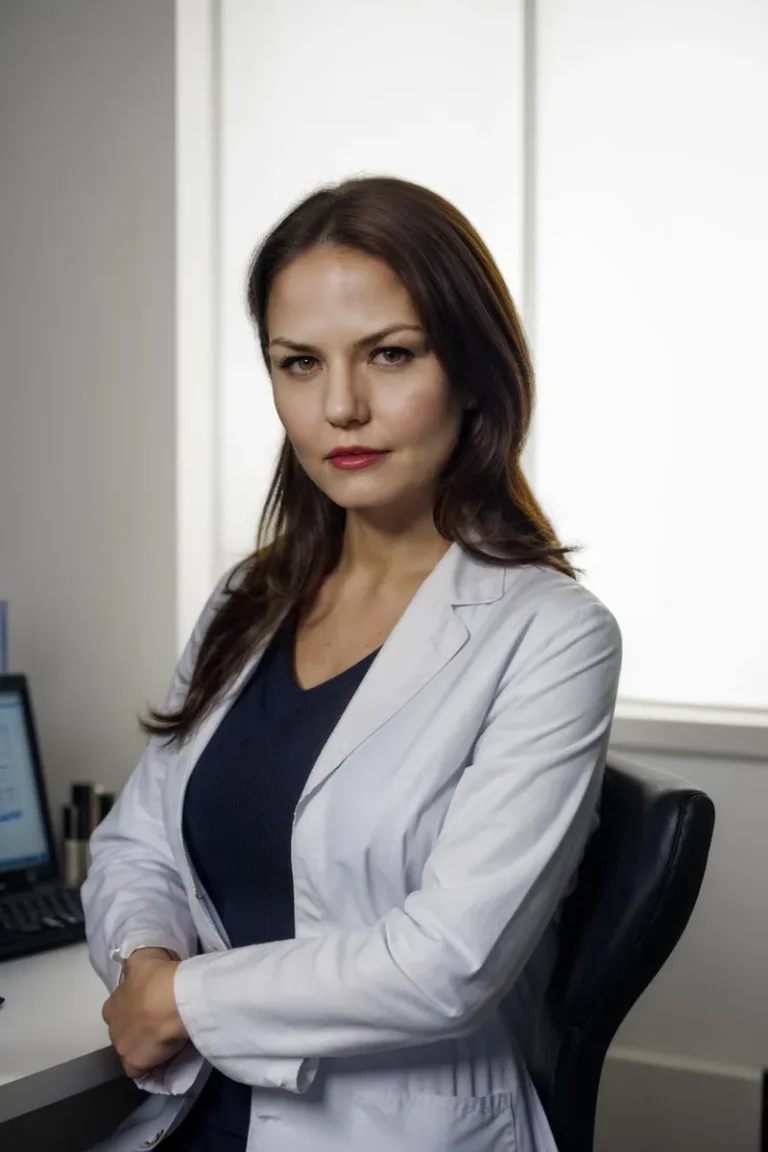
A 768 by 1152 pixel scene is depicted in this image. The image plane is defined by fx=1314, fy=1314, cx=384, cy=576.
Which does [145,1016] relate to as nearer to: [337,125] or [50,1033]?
[50,1033]

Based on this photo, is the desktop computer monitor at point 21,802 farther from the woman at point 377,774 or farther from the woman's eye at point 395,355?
the woman's eye at point 395,355

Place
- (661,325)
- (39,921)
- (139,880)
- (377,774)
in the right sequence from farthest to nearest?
1. (661,325)
2. (39,921)
3. (139,880)
4. (377,774)

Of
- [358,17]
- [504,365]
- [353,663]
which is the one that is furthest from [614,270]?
[353,663]

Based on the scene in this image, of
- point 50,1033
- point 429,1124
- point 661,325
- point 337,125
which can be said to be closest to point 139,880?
point 50,1033

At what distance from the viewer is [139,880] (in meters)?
1.49

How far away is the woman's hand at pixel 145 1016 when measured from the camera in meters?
1.25

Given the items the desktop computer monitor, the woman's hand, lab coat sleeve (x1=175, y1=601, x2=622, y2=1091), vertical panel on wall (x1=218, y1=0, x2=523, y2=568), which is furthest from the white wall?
lab coat sleeve (x1=175, y1=601, x2=622, y2=1091)

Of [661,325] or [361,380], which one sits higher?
[661,325]

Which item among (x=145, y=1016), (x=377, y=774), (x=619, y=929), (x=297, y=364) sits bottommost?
(x=145, y=1016)

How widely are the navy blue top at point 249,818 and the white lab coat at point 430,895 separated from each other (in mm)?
43

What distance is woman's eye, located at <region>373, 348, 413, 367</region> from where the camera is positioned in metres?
1.33

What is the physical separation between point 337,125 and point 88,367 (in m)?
0.66

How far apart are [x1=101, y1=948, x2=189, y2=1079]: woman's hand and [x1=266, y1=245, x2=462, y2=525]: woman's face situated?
1.67ft

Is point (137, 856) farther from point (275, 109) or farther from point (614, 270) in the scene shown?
point (275, 109)
